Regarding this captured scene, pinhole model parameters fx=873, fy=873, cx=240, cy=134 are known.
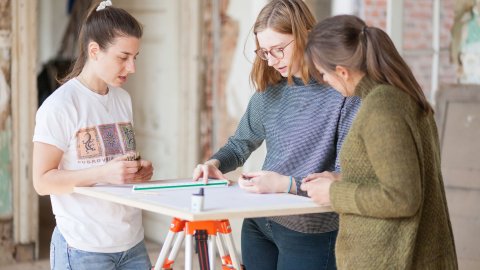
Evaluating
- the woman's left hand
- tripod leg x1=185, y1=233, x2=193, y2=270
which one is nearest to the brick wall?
the woman's left hand

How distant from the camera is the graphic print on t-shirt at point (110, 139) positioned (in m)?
3.13

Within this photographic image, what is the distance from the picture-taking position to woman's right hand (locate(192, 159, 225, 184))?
10.4 feet

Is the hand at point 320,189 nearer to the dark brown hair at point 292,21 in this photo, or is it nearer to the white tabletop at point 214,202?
the white tabletop at point 214,202

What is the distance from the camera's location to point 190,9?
5.93 m

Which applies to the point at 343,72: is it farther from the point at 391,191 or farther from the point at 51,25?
the point at 51,25

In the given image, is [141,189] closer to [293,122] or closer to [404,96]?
[293,122]

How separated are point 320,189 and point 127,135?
2.87 ft

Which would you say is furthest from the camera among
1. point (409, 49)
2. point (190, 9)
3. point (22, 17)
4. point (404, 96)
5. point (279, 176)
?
point (190, 9)

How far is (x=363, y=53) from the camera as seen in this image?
2.55 m

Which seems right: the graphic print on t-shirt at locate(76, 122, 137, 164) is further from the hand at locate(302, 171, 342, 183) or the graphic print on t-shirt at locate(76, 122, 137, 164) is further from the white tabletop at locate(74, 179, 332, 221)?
the hand at locate(302, 171, 342, 183)

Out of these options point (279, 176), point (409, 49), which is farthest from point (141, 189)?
point (409, 49)

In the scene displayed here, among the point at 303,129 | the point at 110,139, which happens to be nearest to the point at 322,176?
the point at 303,129

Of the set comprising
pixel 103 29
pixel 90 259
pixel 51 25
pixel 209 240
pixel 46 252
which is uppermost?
pixel 51 25

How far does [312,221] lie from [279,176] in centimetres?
19
